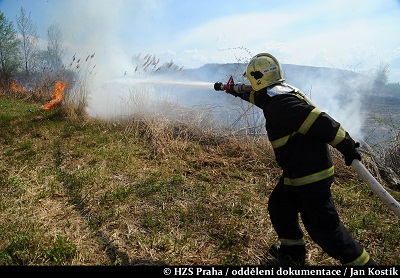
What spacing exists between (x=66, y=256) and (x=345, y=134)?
263 centimetres

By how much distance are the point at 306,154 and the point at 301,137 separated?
0.15 metres

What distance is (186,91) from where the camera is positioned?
29.6ft

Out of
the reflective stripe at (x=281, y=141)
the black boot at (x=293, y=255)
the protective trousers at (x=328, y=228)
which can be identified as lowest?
the black boot at (x=293, y=255)

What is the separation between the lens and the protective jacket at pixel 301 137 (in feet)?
6.61

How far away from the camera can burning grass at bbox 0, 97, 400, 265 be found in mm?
2604

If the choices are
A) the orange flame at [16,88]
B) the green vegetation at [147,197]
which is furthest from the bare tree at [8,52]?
the green vegetation at [147,197]

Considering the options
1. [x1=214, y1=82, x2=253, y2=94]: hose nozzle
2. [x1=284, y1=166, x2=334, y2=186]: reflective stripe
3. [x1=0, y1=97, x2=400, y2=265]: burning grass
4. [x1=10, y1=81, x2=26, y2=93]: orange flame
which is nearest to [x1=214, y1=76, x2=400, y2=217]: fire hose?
[x1=284, y1=166, x2=334, y2=186]: reflective stripe

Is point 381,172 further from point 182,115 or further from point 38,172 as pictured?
point 38,172

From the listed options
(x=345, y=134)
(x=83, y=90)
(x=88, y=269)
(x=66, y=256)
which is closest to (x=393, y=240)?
(x=345, y=134)

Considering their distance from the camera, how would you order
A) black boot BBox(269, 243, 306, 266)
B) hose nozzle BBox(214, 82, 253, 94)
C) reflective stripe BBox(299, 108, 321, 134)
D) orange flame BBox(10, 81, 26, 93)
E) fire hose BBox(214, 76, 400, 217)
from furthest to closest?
orange flame BBox(10, 81, 26, 93)
hose nozzle BBox(214, 82, 253, 94)
black boot BBox(269, 243, 306, 266)
fire hose BBox(214, 76, 400, 217)
reflective stripe BBox(299, 108, 321, 134)

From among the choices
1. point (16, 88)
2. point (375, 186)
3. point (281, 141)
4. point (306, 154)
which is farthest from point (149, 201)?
point (16, 88)

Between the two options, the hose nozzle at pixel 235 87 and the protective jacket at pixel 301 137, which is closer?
the protective jacket at pixel 301 137

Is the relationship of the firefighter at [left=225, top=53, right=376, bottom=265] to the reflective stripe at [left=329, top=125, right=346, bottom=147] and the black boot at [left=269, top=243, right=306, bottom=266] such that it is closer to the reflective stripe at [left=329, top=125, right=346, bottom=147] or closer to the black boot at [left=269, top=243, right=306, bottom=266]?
the reflective stripe at [left=329, top=125, right=346, bottom=147]

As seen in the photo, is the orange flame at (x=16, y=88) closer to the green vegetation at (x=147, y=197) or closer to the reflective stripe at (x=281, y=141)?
the green vegetation at (x=147, y=197)
